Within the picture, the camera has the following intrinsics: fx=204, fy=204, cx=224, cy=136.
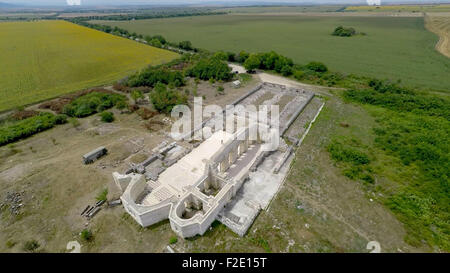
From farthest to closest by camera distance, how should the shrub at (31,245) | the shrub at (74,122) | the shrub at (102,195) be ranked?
the shrub at (74,122), the shrub at (102,195), the shrub at (31,245)

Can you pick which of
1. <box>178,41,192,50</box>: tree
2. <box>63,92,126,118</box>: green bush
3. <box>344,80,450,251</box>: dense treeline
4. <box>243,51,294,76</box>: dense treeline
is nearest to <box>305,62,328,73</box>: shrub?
<box>243,51,294,76</box>: dense treeline

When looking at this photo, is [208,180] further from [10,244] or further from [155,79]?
[155,79]

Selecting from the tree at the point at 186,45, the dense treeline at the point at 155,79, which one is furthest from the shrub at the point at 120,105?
the tree at the point at 186,45

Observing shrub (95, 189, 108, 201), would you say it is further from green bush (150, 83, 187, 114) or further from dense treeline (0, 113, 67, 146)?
dense treeline (0, 113, 67, 146)

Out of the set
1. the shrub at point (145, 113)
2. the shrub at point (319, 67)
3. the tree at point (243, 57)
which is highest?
the tree at point (243, 57)

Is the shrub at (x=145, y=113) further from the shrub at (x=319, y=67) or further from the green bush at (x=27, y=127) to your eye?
the shrub at (x=319, y=67)

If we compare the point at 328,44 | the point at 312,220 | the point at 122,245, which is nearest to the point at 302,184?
the point at 312,220
